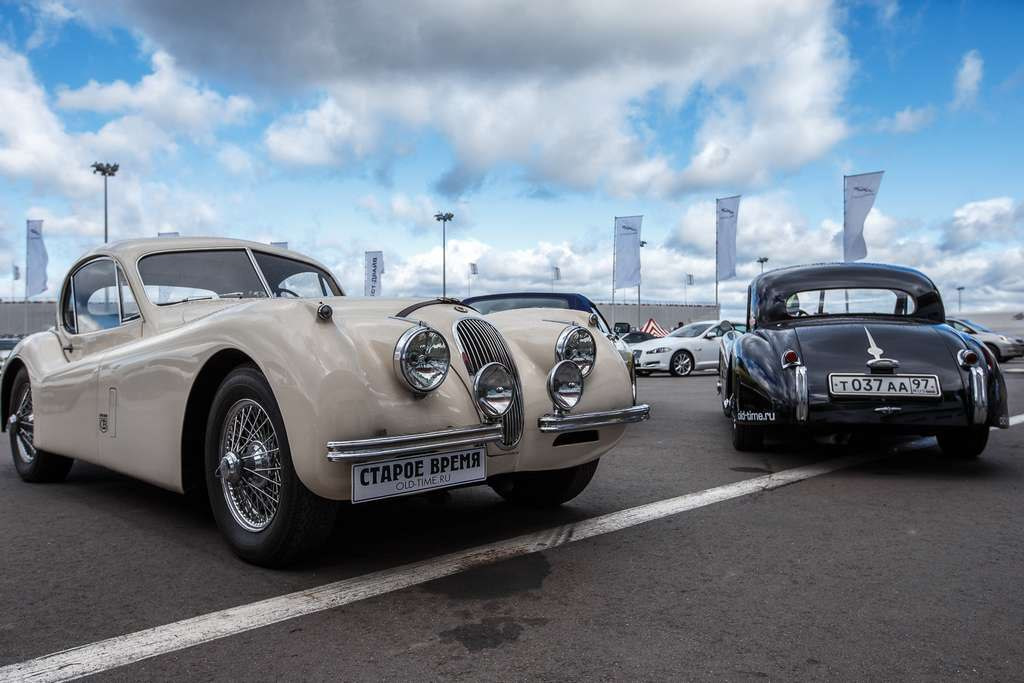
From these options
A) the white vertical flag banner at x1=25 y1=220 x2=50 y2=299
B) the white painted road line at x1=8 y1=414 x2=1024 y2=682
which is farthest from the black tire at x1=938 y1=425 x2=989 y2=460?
the white vertical flag banner at x1=25 y1=220 x2=50 y2=299

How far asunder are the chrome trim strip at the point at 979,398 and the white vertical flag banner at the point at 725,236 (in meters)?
27.7

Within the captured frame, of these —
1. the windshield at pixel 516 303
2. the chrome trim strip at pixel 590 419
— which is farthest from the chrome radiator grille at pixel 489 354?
the windshield at pixel 516 303

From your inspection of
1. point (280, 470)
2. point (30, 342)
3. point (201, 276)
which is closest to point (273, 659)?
point (280, 470)

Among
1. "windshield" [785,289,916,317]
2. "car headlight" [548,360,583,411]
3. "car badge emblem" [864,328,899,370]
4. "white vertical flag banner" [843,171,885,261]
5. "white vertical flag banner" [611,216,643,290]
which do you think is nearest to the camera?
"car headlight" [548,360,583,411]

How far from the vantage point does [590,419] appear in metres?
3.79

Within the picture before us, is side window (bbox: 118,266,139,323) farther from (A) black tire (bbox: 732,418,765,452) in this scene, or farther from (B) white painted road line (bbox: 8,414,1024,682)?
(A) black tire (bbox: 732,418,765,452)

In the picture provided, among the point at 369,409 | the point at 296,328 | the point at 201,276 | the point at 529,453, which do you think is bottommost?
the point at 529,453

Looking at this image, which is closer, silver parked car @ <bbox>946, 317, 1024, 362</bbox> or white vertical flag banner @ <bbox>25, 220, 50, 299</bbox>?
silver parked car @ <bbox>946, 317, 1024, 362</bbox>

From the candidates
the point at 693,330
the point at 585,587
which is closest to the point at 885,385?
the point at 585,587

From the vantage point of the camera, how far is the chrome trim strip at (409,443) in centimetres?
292

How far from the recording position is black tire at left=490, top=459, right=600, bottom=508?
4312 millimetres

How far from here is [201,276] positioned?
4.82 metres

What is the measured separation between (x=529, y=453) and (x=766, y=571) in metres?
1.13

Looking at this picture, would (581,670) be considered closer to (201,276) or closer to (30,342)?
(201,276)
